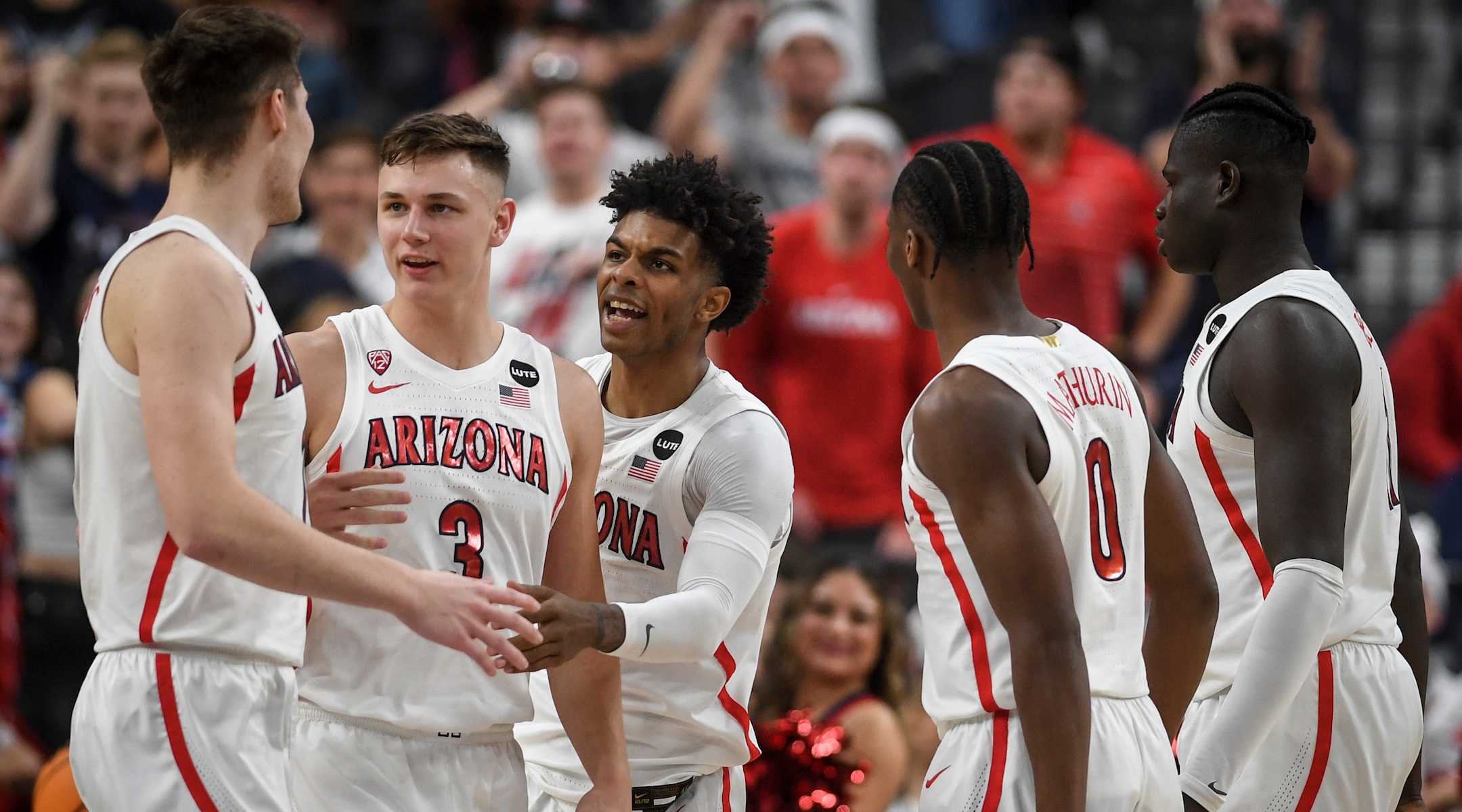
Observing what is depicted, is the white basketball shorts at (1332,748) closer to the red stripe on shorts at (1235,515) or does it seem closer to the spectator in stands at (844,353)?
the red stripe on shorts at (1235,515)

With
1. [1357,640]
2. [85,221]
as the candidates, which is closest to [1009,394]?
[1357,640]

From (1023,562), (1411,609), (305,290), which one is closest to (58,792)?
(1023,562)

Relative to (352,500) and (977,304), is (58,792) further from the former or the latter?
(977,304)

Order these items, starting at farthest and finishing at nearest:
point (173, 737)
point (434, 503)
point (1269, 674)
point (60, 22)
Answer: point (60, 22) < point (434, 503) < point (1269, 674) < point (173, 737)

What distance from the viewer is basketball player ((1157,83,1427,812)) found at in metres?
3.78

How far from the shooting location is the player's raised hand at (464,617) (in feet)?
11.4

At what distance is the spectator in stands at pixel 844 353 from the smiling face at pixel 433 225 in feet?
14.5

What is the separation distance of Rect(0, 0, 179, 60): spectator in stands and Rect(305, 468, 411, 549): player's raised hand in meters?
6.59

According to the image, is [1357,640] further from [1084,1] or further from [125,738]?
[1084,1]

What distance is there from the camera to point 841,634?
7012 mm

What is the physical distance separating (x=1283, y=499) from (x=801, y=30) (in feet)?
21.3

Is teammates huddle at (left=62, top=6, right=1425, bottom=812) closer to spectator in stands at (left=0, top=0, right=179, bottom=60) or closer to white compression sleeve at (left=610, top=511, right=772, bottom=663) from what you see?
white compression sleeve at (left=610, top=511, right=772, bottom=663)

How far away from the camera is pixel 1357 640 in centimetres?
412

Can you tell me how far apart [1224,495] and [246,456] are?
2.35 m
